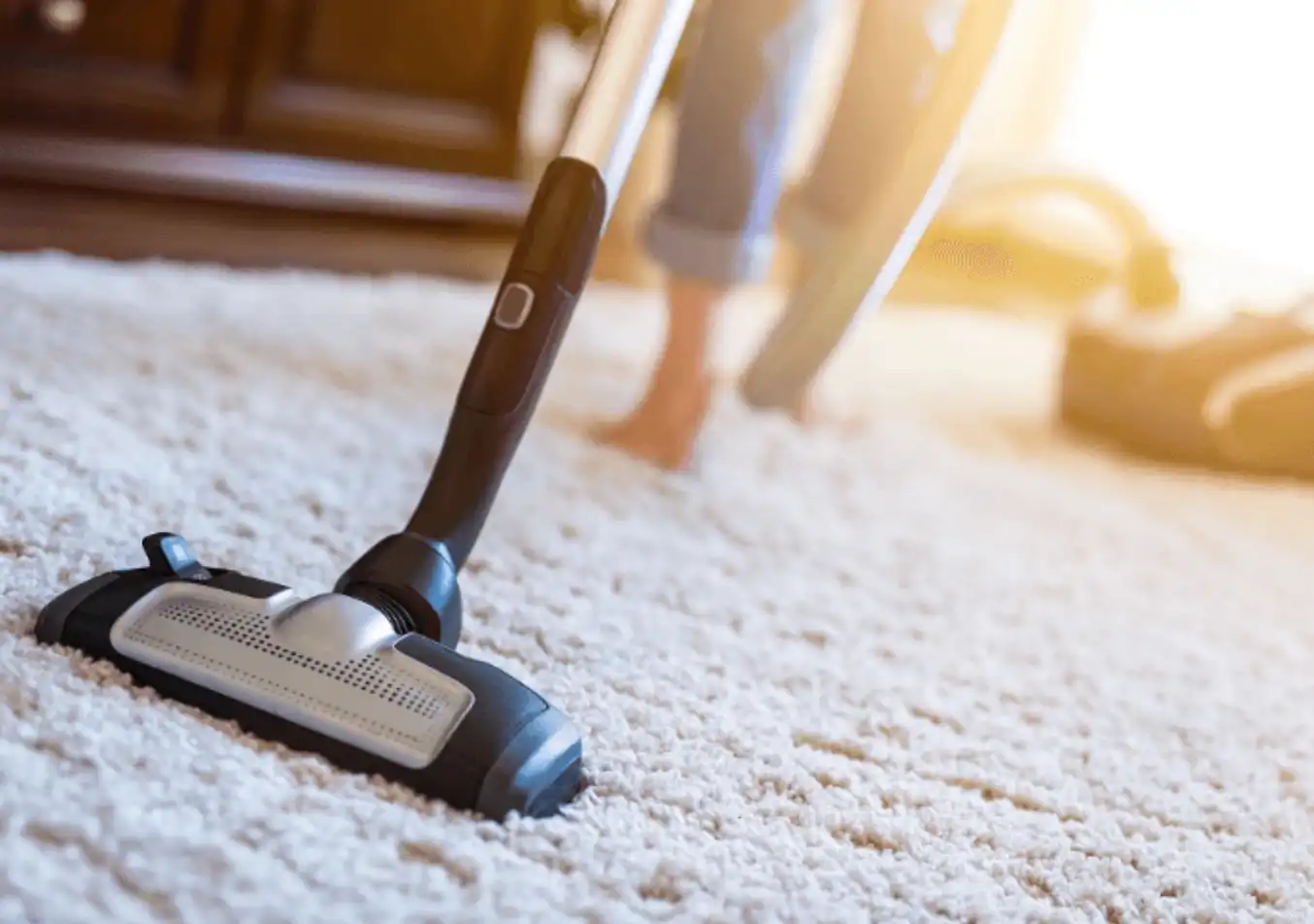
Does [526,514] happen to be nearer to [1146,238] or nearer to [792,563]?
[792,563]

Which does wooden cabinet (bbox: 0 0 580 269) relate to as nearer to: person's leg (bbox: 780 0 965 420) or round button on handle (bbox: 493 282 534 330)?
person's leg (bbox: 780 0 965 420)

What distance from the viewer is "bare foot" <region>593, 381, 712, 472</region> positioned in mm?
1145

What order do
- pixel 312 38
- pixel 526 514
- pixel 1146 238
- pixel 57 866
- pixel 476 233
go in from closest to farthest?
pixel 57 866 < pixel 526 514 < pixel 1146 238 < pixel 312 38 < pixel 476 233

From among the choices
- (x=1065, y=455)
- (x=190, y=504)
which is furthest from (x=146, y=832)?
(x=1065, y=455)

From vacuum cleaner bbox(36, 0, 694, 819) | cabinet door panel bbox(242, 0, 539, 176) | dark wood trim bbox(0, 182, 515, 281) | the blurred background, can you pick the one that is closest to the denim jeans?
the blurred background

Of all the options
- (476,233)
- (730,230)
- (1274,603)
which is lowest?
(476,233)

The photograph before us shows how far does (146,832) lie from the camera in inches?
20.6

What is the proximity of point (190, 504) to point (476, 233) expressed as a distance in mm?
1070

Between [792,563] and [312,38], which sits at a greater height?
[312,38]

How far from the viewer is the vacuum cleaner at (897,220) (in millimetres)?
811

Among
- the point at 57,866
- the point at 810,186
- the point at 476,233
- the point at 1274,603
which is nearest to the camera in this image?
the point at 57,866

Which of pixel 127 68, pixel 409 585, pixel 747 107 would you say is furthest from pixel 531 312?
pixel 127 68

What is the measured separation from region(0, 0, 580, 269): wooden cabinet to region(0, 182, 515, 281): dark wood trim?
0.07ft

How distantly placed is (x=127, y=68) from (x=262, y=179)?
0.18m
